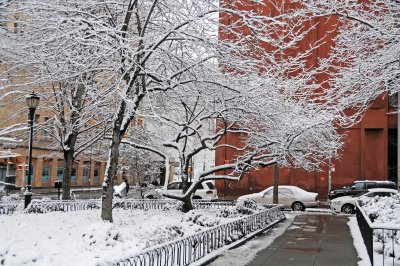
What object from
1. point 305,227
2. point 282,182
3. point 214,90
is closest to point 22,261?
point 214,90

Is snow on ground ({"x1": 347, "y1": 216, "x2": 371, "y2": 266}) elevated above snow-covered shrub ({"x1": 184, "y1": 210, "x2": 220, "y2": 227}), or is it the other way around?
snow-covered shrub ({"x1": 184, "y1": 210, "x2": 220, "y2": 227})

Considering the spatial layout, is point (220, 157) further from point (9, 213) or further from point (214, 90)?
point (214, 90)

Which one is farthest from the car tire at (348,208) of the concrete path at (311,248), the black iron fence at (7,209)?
the black iron fence at (7,209)

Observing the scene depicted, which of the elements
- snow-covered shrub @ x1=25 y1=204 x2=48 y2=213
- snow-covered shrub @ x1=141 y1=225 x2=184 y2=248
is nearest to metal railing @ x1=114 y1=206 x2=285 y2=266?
snow-covered shrub @ x1=141 y1=225 x2=184 y2=248

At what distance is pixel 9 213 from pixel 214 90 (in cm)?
1019

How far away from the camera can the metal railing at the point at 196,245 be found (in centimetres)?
699

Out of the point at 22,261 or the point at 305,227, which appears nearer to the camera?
the point at 22,261

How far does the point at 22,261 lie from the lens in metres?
6.46

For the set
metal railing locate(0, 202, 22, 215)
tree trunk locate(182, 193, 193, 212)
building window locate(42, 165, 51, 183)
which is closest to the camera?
tree trunk locate(182, 193, 193, 212)

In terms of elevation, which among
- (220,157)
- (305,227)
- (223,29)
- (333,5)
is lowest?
(305,227)

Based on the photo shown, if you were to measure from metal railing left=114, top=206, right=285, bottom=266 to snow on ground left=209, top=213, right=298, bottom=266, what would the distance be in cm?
29

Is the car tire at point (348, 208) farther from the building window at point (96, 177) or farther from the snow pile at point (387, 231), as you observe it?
the building window at point (96, 177)

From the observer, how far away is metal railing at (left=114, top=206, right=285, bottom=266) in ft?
22.9

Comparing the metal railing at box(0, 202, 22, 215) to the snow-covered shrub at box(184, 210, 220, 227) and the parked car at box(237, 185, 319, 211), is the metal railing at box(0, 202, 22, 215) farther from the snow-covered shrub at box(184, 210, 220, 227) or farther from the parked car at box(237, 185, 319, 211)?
the parked car at box(237, 185, 319, 211)
